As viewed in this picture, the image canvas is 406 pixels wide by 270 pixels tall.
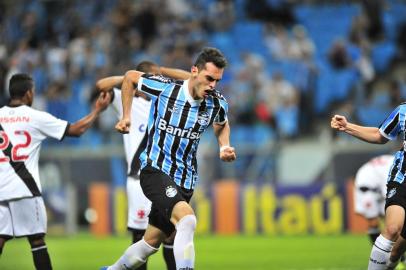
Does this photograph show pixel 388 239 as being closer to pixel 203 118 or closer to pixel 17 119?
pixel 203 118

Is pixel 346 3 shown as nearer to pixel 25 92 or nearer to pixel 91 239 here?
pixel 91 239

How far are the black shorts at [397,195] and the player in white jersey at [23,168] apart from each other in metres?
2.92

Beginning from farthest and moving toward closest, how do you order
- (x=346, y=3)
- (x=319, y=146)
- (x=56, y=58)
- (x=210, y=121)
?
(x=346, y=3)
(x=56, y=58)
(x=319, y=146)
(x=210, y=121)

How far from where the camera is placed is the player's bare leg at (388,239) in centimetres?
864

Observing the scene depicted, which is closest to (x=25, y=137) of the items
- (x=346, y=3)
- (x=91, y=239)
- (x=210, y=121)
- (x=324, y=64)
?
(x=210, y=121)

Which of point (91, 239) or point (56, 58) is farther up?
point (56, 58)

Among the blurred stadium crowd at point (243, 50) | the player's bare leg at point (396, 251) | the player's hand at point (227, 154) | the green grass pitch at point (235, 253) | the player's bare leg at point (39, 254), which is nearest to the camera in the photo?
the player's hand at point (227, 154)

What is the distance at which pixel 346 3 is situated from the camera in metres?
24.2

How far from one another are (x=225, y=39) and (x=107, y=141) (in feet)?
17.5

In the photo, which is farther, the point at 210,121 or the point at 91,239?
the point at 91,239

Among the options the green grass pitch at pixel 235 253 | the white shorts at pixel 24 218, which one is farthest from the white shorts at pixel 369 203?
the white shorts at pixel 24 218

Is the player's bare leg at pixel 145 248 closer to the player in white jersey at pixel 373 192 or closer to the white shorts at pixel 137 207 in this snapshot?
the white shorts at pixel 137 207

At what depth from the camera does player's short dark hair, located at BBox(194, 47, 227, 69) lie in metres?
8.37

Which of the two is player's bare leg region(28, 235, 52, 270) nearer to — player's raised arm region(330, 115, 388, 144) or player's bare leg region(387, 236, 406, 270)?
player's raised arm region(330, 115, 388, 144)
